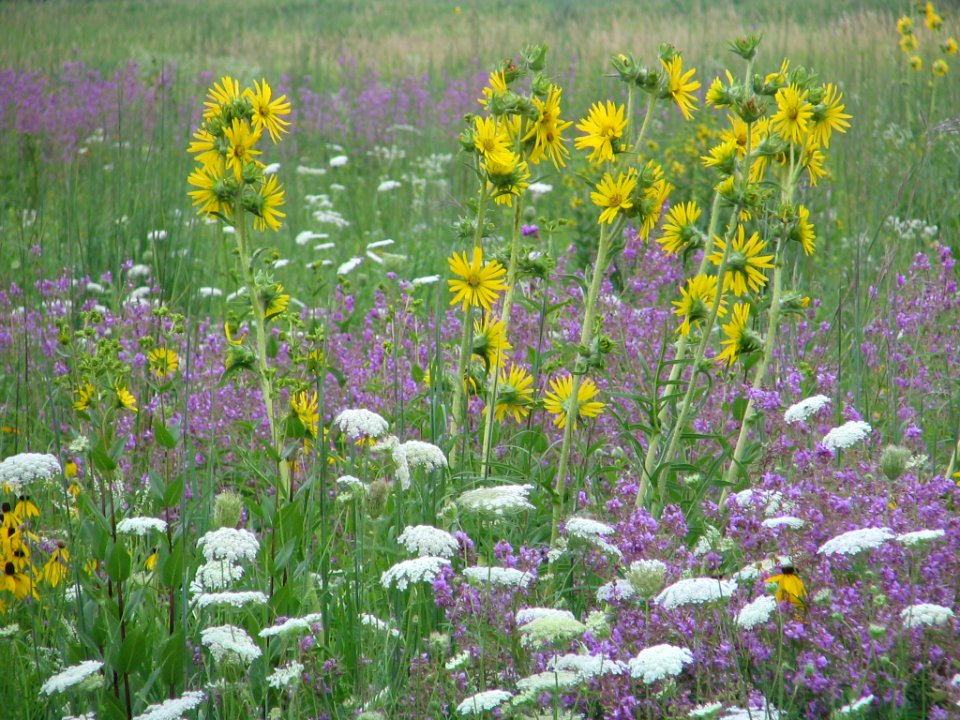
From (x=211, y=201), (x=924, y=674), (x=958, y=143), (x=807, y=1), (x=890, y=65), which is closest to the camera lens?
(x=924, y=674)

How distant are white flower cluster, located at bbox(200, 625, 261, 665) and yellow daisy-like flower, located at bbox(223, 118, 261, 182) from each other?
1152mm

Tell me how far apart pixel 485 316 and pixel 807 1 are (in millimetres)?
16156

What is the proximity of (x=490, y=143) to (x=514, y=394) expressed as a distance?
1.97ft

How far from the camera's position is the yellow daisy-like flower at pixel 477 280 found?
227 cm

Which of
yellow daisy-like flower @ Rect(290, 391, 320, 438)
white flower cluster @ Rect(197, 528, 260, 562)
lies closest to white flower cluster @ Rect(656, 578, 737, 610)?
white flower cluster @ Rect(197, 528, 260, 562)

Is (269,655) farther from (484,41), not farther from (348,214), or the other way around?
(484,41)

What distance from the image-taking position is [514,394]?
93.2 inches

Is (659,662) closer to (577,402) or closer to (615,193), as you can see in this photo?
(577,402)

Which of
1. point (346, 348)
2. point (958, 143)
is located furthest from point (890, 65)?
point (346, 348)

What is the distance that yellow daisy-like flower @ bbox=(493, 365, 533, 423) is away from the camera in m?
2.37

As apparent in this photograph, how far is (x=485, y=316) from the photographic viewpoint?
2.37m

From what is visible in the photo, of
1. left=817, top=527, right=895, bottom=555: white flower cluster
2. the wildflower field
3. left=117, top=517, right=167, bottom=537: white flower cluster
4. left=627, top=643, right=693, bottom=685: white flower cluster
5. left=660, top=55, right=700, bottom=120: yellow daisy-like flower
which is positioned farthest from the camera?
left=660, top=55, right=700, bottom=120: yellow daisy-like flower

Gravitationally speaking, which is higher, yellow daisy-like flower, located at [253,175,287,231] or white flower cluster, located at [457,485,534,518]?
yellow daisy-like flower, located at [253,175,287,231]

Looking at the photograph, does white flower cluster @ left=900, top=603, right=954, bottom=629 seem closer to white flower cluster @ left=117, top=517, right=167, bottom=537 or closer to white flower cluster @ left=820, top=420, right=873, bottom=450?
white flower cluster @ left=820, top=420, right=873, bottom=450
